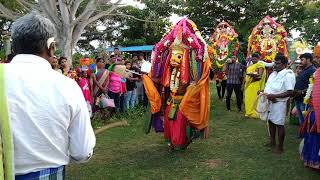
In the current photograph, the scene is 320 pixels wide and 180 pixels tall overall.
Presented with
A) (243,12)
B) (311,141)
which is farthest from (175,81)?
(243,12)

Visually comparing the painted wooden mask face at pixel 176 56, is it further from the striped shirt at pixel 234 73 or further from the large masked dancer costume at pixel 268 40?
the large masked dancer costume at pixel 268 40

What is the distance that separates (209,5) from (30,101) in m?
24.8

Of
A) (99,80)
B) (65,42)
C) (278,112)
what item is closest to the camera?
(278,112)

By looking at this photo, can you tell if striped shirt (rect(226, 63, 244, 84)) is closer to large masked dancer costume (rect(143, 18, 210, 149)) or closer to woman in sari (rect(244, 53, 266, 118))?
woman in sari (rect(244, 53, 266, 118))

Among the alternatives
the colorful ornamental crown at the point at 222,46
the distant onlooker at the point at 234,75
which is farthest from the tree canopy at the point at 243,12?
the distant onlooker at the point at 234,75

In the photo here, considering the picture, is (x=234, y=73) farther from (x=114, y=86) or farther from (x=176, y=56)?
(x=176, y=56)

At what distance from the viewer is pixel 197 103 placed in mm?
6172

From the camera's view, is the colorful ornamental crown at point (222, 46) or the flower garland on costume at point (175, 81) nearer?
the flower garland on costume at point (175, 81)

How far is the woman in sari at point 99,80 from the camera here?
870cm

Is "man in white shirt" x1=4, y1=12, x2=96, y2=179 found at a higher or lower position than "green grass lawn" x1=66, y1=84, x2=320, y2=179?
higher

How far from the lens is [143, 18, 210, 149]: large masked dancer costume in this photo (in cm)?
612

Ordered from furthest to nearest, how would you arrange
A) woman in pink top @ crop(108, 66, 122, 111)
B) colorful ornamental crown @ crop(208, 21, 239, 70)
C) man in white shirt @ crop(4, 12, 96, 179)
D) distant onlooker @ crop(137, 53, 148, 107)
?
colorful ornamental crown @ crop(208, 21, 239, 70) → distant onlooker @ crop(137, 53, 148, 107) → woman in pink top @ crop(108, 66, 122, 111) → man in white shirt @ crop(4, 12, 96, 179)

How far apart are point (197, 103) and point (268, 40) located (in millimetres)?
5959

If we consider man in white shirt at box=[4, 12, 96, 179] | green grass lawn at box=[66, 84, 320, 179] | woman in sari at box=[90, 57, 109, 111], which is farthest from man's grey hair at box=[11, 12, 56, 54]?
woman in sari at box=[90, 57, 109, 111]
